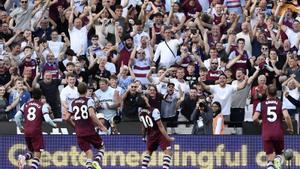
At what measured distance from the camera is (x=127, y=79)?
127 feet

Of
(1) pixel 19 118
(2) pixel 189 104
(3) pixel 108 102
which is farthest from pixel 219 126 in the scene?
(1) pixel 19 118

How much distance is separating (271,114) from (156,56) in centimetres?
648

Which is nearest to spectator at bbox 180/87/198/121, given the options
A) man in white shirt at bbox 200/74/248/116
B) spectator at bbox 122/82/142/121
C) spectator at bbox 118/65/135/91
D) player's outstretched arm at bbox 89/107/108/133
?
man in white shirt at bbox 200/74/248/116

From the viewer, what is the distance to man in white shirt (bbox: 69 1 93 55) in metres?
40.2

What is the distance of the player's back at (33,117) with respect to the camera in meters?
34.9

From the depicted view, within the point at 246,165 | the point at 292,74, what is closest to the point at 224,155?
the point at 246,165

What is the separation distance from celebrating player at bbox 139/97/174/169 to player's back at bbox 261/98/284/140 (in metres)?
2.35

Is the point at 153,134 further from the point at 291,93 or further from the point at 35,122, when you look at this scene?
the point at 291,93

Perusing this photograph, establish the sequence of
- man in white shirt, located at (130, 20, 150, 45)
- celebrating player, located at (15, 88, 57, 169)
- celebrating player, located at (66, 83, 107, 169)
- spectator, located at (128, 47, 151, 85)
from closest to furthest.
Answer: celebrating player, located at (66, 83, 107, 169)
celebrating player, located at (15, 88, 57, 169)
spectator, located at (128, 47, 151, 85)
man in white shirt, located at (130, 20, 150, 45)

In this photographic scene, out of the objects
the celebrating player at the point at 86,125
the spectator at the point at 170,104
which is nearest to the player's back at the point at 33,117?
the celebrating player at the point at 86,125

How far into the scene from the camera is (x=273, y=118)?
3412 centimetres

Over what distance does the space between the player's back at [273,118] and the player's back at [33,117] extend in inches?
208

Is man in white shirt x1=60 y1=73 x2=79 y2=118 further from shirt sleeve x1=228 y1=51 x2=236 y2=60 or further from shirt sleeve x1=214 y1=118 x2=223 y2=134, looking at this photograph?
shirt sleeve x1=228 y1=51 x2=236 y2=60

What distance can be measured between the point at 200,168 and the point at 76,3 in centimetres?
777
